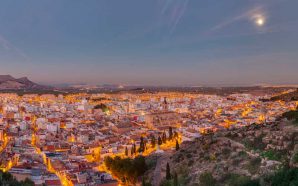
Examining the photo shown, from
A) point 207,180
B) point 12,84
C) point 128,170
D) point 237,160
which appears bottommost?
point 128,170

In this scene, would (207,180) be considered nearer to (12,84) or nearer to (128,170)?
(128,170)

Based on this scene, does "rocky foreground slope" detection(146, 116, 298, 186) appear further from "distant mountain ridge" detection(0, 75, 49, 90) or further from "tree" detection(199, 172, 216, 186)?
"distant mountain ridge" detection(0, 75, 49, 90)

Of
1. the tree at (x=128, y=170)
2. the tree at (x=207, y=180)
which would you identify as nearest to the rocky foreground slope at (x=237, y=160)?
the tree at (x=207, y=180)

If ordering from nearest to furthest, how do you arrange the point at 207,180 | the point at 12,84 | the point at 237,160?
the point at 207,180, the point at 237,160, the point at 12,84

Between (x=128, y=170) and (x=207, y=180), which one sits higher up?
(x=207, y=180)

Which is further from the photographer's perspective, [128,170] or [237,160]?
[128,170]

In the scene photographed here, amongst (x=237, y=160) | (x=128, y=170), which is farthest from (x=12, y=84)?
(x=237, y=160)

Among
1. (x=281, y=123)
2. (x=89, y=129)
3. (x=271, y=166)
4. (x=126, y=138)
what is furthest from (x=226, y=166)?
(x=89, y=129)

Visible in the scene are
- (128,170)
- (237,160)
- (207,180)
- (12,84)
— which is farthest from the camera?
(12,84)

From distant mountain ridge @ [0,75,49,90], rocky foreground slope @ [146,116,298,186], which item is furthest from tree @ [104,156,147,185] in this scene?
distant mountain ridge @ [0,75,49,90]
